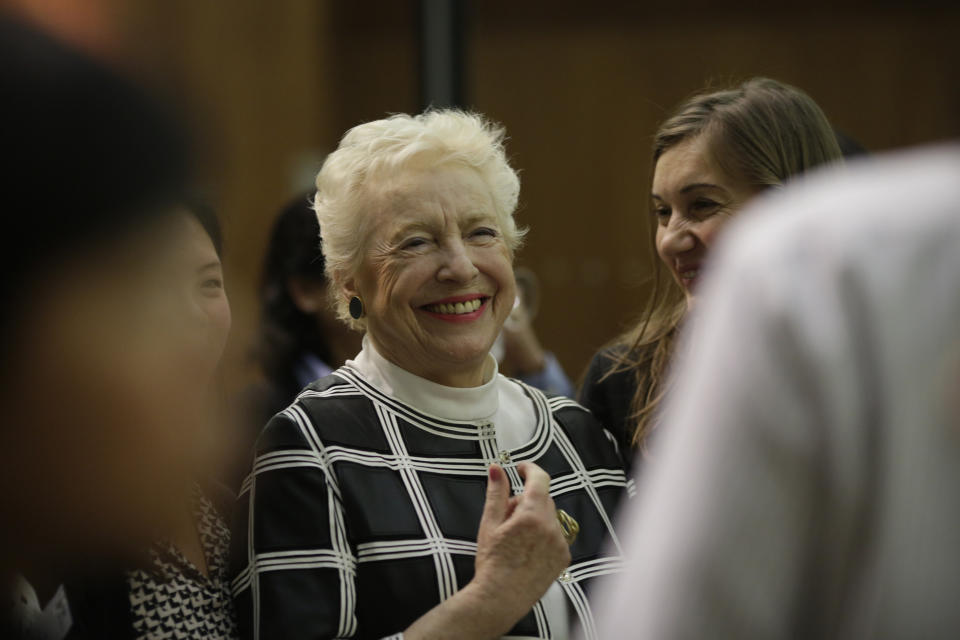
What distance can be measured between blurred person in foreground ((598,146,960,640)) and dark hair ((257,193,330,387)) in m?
2.58

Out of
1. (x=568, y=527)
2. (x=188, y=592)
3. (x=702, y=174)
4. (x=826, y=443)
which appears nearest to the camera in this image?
(x=826, y=443)

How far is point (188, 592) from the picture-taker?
1.69m

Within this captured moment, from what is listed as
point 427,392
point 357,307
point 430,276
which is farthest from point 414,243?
point 427,392

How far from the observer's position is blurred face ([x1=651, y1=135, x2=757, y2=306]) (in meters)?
2.30

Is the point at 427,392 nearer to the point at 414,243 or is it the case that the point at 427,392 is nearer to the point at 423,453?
the point at 423,453

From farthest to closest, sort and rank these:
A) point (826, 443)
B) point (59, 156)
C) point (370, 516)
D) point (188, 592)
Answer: point (370, 516), point (188, 592), point (59, 156), point (826, 443)

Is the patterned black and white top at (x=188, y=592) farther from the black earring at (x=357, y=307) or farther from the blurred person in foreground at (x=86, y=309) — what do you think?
the blurred person in foreground at (x=86, y=309)

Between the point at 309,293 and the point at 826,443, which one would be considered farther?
the point at 309,293

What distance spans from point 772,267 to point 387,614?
1.28m

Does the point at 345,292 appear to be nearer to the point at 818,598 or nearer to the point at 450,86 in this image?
the point at 818,598

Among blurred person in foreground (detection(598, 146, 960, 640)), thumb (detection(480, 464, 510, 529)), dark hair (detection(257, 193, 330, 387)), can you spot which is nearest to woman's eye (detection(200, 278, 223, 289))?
thumb (detection(480, 464, 510, 529))

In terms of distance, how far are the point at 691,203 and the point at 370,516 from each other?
1048mm

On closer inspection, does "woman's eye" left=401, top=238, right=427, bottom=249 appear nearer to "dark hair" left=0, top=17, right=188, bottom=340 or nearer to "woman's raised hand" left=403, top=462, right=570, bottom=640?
"woman's raised hand" left=403, top=462, right=570, bottom=640

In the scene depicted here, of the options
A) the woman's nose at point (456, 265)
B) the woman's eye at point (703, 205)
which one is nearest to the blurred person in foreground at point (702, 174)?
the woman's eye at point (703, 205)
